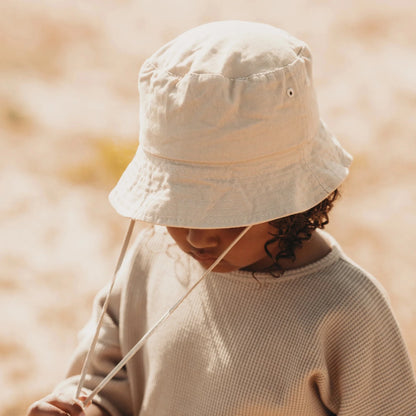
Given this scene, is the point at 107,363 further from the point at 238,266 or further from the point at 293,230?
the point at 293,230

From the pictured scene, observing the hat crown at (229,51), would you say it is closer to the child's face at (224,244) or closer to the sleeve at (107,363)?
the child's face at (224,244)

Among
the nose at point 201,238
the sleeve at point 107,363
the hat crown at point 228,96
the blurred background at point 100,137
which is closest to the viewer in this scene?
the hat crown at point 228,96

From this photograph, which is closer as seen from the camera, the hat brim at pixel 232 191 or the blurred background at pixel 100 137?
the hat brim at pixel 232 191

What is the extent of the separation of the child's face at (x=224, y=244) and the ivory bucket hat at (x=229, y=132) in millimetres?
94

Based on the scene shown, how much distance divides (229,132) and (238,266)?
353 millimetres

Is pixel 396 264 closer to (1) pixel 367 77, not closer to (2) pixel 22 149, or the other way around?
(1) pixel 367 77

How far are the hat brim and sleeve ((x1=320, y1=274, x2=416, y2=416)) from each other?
26 cm

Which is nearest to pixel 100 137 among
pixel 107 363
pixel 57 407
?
pixel 107 363

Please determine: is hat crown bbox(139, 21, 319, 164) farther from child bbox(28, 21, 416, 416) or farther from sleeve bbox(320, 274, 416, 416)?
sleeve bbox(320, 274, 416, 416)

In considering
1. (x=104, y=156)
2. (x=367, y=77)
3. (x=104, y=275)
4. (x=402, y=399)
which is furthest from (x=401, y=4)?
(x=402, y=399)

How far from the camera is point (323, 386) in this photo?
4.53ft

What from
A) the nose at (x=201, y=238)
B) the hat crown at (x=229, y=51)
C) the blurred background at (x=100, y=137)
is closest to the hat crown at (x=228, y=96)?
the hat crown at (x=229, y=51)

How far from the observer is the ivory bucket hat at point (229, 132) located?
115 cm

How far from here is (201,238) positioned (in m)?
1.30
